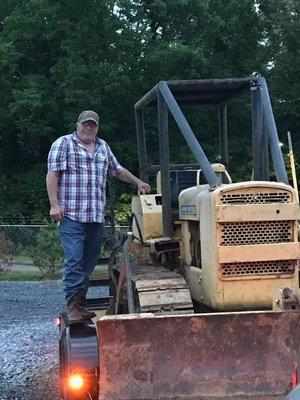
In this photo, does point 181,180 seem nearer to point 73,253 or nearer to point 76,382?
point 73,253

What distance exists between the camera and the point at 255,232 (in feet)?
17.6

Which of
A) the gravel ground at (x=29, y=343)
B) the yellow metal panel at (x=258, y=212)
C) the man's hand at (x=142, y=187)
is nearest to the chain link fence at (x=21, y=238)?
the gravel ground at (x=29, y=343)

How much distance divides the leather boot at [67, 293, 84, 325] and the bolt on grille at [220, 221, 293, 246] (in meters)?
1.31

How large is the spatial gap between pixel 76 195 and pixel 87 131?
1.66 ft

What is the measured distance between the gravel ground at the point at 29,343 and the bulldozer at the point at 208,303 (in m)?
1.01

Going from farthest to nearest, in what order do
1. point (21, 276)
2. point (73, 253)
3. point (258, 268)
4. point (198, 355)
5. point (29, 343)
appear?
point (21, 276)
point (29, 343)
point (73, 253)
point (258, 268)
point (198, 355)

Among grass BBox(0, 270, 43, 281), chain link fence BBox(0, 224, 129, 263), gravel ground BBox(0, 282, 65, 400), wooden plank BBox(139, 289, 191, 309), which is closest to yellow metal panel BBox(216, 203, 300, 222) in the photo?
wooden plank BBox(139, 289, 191, 309)

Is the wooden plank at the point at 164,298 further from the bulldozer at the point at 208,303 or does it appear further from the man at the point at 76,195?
the man at the point at 76,195

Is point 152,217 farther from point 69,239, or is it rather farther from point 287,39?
point 287,39

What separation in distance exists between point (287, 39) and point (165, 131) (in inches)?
1085

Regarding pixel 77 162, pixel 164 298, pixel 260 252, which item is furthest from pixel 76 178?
pixel 260 252

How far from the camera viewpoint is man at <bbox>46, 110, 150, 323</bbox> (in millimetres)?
5770

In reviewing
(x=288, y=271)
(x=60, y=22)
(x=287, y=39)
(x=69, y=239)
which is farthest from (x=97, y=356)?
(x=287, y=39)

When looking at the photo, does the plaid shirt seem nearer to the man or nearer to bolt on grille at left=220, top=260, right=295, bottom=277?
the man
